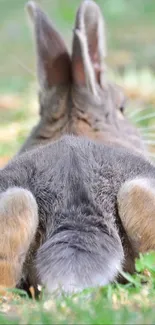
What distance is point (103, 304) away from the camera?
324cm

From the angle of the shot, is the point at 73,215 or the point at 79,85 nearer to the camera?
the point at 73,215

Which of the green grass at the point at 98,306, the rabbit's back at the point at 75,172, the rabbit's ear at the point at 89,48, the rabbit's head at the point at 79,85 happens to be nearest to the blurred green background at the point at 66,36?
the rabbit's head at the point at 79,85

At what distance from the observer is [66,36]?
8086mm

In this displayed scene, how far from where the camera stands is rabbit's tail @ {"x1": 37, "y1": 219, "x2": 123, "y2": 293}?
3.91 metres

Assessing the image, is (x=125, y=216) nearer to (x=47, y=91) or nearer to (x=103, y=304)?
(x=103, y=304)

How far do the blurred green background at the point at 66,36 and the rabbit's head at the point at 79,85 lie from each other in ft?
3.15

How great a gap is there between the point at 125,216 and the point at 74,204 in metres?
0.25

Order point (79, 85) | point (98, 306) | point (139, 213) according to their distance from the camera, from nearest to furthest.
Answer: point (98, 306) → point (139, 213) → point (79, 85)

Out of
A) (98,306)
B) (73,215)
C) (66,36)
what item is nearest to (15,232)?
(73,215)

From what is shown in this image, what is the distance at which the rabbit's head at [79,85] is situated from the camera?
19.3 feet

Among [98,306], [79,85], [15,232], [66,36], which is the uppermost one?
[66,36]

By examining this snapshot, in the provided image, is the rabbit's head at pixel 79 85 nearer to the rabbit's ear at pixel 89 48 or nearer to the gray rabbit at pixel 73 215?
the rabbit's ear at pixel 89 48

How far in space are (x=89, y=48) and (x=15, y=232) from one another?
2530mm

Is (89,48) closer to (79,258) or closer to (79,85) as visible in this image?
(79,85)
